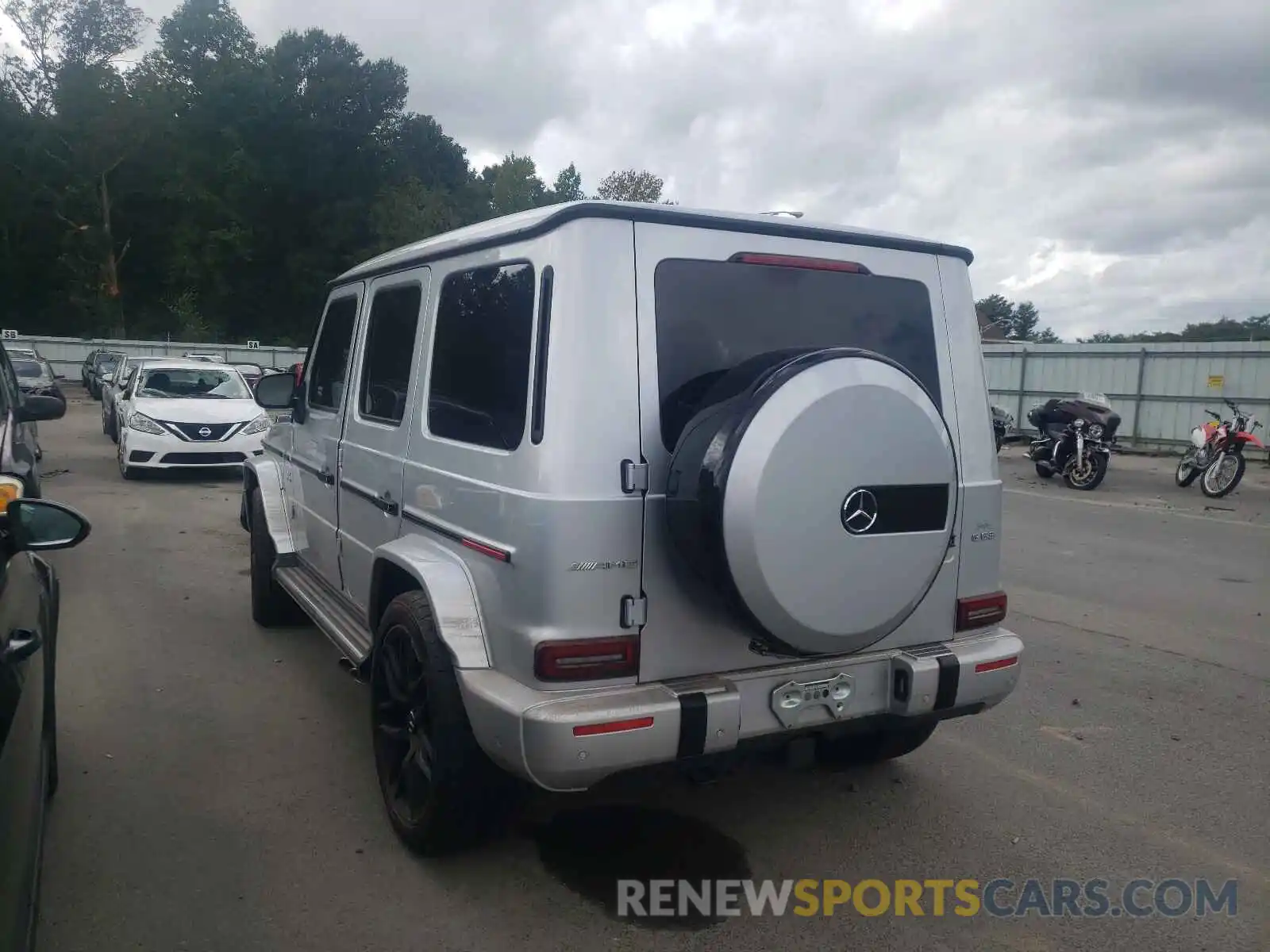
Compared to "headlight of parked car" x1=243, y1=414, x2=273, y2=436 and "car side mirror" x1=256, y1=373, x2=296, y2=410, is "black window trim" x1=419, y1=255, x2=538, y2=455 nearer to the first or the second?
"car side mirror" x1=256, y1=373, x2=296, y2=410

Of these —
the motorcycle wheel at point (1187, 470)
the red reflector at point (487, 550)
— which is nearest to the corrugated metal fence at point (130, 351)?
the motorcycle wheel at point (1187, 470)

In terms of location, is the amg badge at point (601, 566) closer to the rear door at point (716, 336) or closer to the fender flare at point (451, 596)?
the rear door at point (716, 336)

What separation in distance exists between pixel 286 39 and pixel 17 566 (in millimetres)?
57672

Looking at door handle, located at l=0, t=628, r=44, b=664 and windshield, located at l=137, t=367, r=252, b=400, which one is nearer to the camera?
door handle, located at l=0, t=628, r=44, b=664

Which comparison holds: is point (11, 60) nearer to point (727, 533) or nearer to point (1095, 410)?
point (1095, 410)

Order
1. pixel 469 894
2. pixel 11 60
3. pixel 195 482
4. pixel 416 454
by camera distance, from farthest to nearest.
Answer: pixel 11 60, pixel 195 482, pixel 416 454, pixel 469 894

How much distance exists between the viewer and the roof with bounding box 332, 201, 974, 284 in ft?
9.93

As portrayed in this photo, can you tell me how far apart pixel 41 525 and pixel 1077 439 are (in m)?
14.0

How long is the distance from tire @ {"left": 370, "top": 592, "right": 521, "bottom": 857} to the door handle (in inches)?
43.8

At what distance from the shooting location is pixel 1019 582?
810 cm

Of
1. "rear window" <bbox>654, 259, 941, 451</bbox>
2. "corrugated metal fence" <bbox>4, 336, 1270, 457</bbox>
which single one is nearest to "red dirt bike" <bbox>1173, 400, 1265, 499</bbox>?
"corrugated metal fence" <bbox>4, 336, 1270, 457</bbox>

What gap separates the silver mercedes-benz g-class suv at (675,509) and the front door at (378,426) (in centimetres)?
19

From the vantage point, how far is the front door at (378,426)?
13.0 feet

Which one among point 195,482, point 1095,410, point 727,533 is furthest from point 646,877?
point 1095,410
